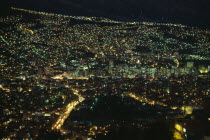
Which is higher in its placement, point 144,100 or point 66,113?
point 144,100

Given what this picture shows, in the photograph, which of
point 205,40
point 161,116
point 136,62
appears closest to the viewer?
point 161,116

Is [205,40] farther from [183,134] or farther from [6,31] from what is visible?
[183,134]

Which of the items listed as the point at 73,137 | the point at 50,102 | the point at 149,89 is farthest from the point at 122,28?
the point at 73,137

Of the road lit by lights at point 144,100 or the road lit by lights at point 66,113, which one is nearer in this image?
the road lit by lights at point 66,113

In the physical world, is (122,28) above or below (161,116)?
above

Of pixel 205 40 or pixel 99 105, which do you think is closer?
pixel 99 105

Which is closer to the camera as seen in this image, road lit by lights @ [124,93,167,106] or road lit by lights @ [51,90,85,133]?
road lit by lights @ [51,90,85,133]

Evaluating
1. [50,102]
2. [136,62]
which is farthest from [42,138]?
[136,62]

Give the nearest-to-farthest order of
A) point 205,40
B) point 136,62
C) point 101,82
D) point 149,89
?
point 149,89 → point 101,82 → point 136,62 → point 205,40

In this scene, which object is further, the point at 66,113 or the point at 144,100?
the point at 144,100

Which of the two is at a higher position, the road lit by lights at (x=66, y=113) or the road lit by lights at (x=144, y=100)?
the road lit by lights at (x=144, y=100)

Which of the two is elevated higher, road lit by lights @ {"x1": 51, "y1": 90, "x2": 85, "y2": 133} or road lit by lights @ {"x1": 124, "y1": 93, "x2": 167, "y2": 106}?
road lit by lights @ {"x1": 124, "y1": 93, "x2": 167, "y2": 106}
